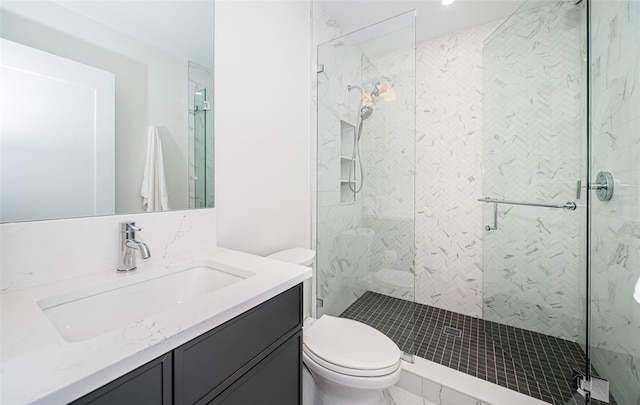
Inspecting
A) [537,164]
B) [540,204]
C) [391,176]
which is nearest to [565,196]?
[540,204]

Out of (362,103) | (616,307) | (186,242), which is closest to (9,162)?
(186,242)

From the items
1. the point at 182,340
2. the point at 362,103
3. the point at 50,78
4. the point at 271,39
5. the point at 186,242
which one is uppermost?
the point at 271,39

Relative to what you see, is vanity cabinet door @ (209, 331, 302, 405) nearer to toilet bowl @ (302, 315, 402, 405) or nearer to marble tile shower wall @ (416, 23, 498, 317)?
toilet bowl @ (302, 315, 402, 405)

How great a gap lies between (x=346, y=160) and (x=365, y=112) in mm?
330

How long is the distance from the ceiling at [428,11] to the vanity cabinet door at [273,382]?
2.15 metres

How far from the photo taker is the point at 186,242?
1117 mm

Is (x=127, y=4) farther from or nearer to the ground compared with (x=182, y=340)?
farther from the ground

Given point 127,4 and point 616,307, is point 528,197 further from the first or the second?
point 127,4

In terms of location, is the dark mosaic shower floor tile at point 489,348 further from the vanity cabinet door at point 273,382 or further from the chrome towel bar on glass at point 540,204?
the vanity cabinet door at point 273,382

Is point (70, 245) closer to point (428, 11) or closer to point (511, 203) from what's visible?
point (511, 203)

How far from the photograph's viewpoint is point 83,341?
482mm

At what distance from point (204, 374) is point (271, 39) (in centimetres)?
162

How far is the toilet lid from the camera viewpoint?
1134 millimetres

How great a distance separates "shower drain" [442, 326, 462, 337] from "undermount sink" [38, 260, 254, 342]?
1724 millimetres
